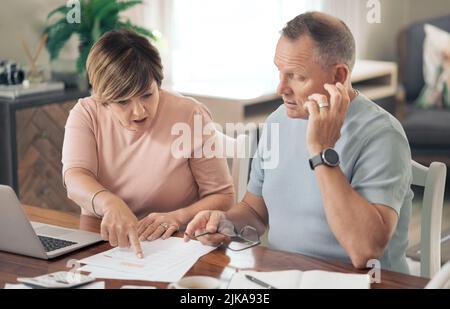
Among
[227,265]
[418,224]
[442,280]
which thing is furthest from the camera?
[418,224]

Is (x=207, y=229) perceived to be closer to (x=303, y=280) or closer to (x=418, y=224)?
(x=303, y=280)

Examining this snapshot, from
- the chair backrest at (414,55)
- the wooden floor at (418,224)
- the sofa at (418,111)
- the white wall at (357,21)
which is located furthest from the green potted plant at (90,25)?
the chair backrest at (414,55)

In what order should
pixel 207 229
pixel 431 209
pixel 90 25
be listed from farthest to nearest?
1. pixel 90 25
2. pixel 431 209
3. pixel 207 229

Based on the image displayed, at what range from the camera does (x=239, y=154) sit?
2.06 meters

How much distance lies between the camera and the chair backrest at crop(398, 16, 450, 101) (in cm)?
486

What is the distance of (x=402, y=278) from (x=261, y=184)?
559 mm

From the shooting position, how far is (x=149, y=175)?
198 centimetres

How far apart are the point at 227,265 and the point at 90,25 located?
222 cm

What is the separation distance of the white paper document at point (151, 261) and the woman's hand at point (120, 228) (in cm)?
2

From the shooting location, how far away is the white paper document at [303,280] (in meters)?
1.34

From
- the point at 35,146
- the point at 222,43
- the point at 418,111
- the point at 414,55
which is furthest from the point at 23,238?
the point at 414,55

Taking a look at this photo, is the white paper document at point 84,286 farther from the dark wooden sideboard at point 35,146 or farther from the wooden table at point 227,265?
the dark wooden sideboard at point 35,146

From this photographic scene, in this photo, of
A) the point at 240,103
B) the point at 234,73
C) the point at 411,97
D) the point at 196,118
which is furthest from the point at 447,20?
the point at 196,118

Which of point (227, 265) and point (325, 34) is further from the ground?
point (325, 34)
